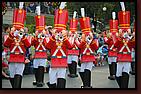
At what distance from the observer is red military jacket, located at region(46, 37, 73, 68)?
291 cm

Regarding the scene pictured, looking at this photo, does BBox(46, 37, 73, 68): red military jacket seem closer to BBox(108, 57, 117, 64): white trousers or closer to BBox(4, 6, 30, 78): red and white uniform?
BBox(4, 6, 30, 78): red and white uniform

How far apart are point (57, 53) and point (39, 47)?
18 centimetres

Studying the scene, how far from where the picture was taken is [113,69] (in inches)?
115

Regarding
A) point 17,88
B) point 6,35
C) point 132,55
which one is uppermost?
point 6,35

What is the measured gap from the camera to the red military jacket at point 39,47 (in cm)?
291

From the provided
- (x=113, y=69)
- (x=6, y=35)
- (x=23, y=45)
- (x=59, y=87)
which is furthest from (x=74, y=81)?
(x=6, y=35)

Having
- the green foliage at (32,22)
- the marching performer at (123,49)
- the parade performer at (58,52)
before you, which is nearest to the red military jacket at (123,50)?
the marching performer at (123,49)

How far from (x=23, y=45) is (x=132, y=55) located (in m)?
1.04

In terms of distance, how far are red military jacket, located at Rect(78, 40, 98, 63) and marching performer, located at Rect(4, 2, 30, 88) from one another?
52cm

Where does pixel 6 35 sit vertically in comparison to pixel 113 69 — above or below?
above

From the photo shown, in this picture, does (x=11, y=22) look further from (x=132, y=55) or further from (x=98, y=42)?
(x=132, y=55)

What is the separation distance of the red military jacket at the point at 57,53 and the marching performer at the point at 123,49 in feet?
1.68

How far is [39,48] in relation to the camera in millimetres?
2912

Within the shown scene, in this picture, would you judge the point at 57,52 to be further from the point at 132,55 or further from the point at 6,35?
the point at 132,55
